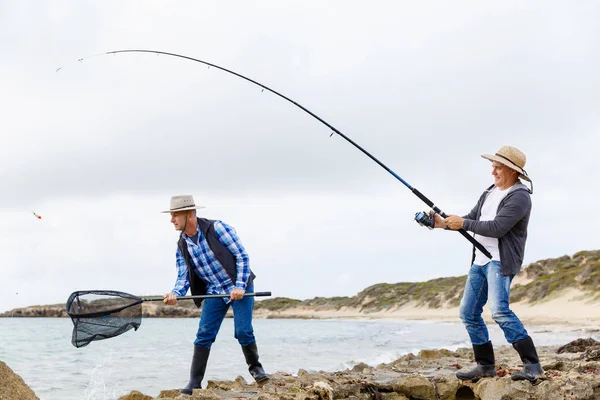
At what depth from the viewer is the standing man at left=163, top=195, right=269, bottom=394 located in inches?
233

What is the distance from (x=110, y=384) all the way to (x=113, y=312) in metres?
6.03

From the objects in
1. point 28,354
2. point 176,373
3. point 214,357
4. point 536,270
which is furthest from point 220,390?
point 536,270

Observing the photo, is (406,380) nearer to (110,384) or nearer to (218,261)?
(218,261)

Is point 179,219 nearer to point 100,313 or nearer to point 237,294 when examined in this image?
point 237,294

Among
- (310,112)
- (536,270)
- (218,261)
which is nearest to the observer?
(218,261)

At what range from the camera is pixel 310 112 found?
718 cm

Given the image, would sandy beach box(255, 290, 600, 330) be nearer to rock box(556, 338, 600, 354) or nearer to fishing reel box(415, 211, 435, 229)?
rock box(556, 338, 600, 354)

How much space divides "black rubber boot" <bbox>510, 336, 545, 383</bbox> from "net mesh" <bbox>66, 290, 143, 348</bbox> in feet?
11.0

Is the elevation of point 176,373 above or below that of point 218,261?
below

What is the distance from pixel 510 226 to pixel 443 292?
44207mm

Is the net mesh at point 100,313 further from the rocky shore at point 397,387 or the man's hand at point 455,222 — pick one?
the man's hand at point 455,222

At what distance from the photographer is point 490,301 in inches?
217

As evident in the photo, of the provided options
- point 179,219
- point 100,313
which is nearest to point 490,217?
point 179,219

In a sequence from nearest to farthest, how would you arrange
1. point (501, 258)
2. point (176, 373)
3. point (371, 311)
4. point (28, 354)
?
point (501, 258), point (176, 373), point (28, 354), point (371, 311)
